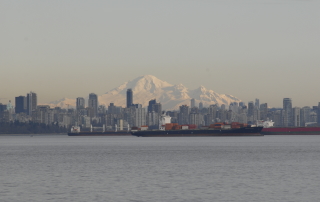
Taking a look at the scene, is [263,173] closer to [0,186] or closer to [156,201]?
[156,201]

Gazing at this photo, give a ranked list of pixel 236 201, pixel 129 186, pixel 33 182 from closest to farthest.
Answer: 1. pixel 236 201
2. pixel 129 186
3. pixel 33 182

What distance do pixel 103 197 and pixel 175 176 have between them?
17.8 meters

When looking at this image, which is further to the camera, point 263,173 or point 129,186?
point 263,173

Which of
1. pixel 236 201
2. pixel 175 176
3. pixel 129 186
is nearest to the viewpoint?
pixel 236 201

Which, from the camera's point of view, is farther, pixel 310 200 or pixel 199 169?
pixel 199 169

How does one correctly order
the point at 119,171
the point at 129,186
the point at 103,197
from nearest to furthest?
the point at 103,197 < the point at 129,186 < the point at 119,171

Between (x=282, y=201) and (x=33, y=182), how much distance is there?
2667 cm

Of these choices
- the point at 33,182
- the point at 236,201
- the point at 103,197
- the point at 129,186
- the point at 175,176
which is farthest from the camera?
the point at 175,176

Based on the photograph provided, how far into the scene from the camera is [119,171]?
68.1 metres

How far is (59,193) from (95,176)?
1482 centimetres

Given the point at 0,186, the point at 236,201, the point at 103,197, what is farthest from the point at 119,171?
the point at 236,201

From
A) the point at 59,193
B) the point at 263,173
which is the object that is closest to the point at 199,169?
the point at 263,173

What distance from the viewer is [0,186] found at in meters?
51.6

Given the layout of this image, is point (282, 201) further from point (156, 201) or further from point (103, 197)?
point (103, 197)
